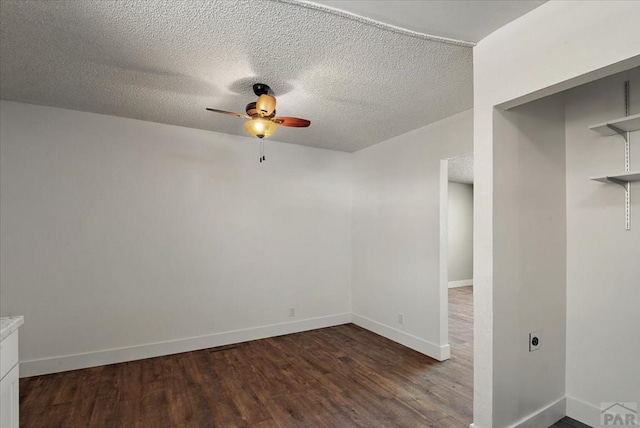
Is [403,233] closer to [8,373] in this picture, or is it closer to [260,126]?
[260,126]

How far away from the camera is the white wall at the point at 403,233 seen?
3.51m

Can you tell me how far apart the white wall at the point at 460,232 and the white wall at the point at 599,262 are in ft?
18.0

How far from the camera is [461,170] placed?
609 centimetres

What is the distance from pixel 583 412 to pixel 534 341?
700 mm

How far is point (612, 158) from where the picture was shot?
214cm

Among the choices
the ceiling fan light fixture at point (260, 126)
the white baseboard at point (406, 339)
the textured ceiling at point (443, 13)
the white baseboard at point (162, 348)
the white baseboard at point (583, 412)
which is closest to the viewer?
the textured ceiling at point (443, 13)

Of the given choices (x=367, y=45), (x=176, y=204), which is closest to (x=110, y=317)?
(x=176, y=204)

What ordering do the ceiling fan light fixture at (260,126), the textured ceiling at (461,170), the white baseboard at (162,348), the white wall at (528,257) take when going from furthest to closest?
the textured ceiling at (461,170) < the white baseboard at (162,348) < the ceiling fan light fixture at (260,126) < the white wall at (528,257)

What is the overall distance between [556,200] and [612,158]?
16.3 inches

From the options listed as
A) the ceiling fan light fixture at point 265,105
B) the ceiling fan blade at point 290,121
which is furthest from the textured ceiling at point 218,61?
the ceiling fan blade at point 290,121

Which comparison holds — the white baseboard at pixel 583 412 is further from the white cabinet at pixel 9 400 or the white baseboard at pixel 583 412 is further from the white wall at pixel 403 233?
the white cabinet at pixel 9 400

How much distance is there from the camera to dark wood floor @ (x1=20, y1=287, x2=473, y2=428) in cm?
238

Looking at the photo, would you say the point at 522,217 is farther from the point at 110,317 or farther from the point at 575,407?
the point at 110,317

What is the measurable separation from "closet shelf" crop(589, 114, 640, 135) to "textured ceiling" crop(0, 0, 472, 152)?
94 cm
